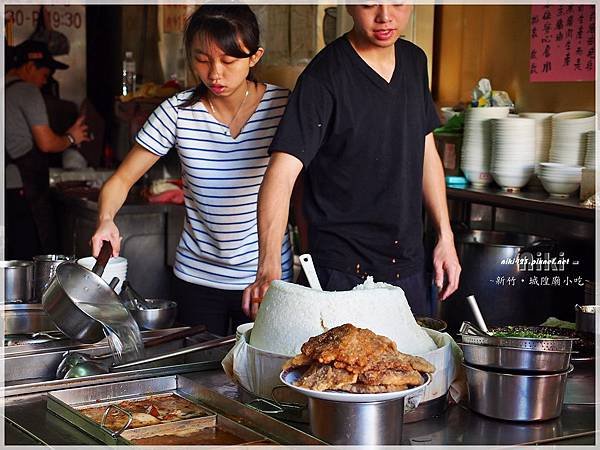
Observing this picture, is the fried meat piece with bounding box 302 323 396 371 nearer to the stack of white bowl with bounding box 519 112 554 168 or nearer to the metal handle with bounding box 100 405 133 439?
the metal handle with bounding box 100 405 133 439

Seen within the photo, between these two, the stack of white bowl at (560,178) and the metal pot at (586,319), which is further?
the stack of white bowl at (560,178)

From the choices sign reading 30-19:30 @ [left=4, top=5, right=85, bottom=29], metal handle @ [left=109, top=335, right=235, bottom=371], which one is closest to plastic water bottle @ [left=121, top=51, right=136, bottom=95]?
sign reading 30-19:30 @ [left=4, top=5, right=85, bottom=29]

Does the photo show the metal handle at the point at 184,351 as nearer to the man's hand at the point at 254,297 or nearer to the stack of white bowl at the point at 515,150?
the man's hand at the point at 254,297

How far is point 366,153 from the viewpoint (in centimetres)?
268

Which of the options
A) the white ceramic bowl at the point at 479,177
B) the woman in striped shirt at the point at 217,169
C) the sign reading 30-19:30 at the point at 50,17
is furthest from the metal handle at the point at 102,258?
the sign reading 30-19:30 at the point at 50,17

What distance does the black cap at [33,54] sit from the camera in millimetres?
6734

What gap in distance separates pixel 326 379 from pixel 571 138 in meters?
2.39

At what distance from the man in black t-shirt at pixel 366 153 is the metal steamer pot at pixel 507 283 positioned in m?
0.66

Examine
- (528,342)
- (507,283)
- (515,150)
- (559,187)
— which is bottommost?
(507,283)

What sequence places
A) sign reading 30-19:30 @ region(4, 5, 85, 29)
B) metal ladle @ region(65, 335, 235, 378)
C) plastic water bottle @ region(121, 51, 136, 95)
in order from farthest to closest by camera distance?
1. sign reading 30-19:30 @ region(4, 5, 85, 29)
2. plastic water bottle @ region(121, 51, 136, 95)
3. metal ladle @ region(65, 335, 235, 378)

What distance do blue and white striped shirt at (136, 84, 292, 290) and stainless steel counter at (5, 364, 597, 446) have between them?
1.07 metres

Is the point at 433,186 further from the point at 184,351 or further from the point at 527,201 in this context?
the point at 184,351

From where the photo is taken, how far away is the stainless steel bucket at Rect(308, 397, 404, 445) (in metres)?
1.58

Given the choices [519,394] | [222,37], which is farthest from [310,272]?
[222,37]
